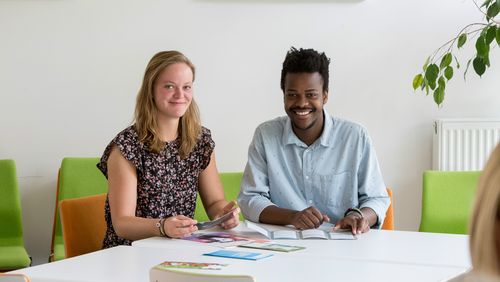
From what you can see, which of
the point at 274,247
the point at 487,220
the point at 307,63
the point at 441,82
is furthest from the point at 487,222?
the point at 441,82

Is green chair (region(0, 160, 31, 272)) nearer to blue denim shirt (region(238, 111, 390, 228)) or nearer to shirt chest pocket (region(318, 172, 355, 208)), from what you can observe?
blue denim shirt (region(238, 111, 390, 228))

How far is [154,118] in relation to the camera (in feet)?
10.6

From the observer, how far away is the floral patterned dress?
10.5 feet

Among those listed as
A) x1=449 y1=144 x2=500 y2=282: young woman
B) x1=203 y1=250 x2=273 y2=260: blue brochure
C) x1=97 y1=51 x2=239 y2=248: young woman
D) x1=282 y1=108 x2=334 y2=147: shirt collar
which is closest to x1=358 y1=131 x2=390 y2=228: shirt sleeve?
x1=282 y1=108 x2=334 y2=147: shirt collar

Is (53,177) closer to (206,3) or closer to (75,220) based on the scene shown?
(206,3)

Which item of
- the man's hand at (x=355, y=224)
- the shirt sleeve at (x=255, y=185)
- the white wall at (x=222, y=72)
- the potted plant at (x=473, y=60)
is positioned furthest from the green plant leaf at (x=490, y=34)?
the man's hand at (x=355, y=224)

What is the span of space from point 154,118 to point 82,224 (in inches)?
19.1

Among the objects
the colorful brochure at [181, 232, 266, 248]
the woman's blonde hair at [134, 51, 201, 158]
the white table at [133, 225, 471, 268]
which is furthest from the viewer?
the woman's blonde hair at [134, 51, 201, 158]

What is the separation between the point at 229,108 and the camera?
5098 mm

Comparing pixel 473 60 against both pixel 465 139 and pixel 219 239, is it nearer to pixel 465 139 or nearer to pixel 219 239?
pixel 465 139

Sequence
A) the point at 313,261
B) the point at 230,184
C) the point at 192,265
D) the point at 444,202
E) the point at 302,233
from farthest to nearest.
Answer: the point at 230,184 → the point at 444,202 → the point at 302,233 → the point at 313,261 → the point at 192,265

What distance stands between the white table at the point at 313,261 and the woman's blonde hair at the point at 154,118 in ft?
1.69

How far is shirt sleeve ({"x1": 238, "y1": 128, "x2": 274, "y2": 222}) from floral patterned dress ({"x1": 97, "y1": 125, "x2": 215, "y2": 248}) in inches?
8.1

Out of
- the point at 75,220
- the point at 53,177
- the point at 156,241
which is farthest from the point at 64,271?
the point at 53,177
